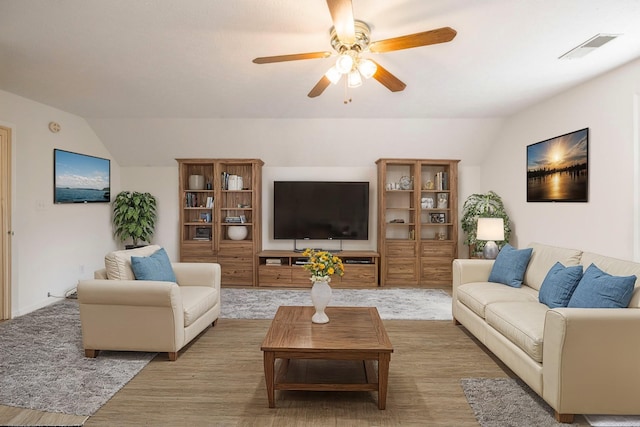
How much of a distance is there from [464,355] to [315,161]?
3931 mm

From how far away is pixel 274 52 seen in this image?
311 centimetres

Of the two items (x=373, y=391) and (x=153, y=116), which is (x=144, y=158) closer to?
(x=153, y=116)

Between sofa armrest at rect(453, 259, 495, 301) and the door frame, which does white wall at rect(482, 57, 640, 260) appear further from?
the door frame

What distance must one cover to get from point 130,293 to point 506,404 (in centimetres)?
284

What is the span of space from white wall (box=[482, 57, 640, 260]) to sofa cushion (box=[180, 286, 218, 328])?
12.7 ft

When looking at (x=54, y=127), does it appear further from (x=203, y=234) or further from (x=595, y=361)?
(x=595, y=361)

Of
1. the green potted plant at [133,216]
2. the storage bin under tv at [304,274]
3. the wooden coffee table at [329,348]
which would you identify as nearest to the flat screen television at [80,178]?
the green potted plant at [133,216]

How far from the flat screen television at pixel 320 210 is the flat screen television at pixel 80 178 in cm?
269

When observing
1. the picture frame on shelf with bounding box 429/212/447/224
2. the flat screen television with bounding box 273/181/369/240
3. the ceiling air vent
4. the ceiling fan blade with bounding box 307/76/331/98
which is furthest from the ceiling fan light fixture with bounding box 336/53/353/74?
the picture frame on shelf with bounding box 429/212/447/224

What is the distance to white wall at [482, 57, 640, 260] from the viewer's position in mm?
3295

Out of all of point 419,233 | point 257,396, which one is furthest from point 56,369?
point 419,233

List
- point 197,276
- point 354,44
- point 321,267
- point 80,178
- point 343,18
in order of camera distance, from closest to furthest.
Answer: point 343,18 < point 354,44 < point 321,267 < point 197,276 < point 80,178

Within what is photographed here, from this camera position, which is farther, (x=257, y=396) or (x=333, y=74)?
(x=333, y=74)

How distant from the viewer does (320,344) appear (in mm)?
2369
